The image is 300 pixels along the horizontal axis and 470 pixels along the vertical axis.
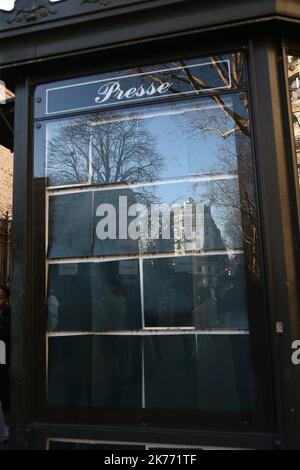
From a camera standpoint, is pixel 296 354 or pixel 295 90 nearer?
pixel 296 354

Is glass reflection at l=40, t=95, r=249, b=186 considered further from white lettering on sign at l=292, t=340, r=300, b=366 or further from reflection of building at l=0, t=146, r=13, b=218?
reflection of building at l=0, t=146, r=13, b=218

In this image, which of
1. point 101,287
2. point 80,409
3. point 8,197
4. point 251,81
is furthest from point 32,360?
point 8,197

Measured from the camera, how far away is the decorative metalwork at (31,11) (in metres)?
3.62

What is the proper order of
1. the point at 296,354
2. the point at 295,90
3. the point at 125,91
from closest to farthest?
1. the point at 296,354
2. the point at 295,90
3. the point at 125,91

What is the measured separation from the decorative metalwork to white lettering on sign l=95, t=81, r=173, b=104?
767mm

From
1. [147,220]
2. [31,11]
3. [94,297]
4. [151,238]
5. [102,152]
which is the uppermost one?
[31,11]

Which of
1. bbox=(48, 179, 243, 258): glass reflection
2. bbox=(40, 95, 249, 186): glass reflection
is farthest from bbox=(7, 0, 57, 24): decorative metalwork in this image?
bbox=(48, 179, 243, 258): glass reflection

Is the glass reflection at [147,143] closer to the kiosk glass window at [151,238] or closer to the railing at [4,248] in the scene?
the kiosk glass window at [151,238]

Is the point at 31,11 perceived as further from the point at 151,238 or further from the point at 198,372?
the point at 198,372

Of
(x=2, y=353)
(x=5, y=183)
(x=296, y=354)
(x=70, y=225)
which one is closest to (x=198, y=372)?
(x=296, y=354)

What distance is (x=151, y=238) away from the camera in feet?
11.2

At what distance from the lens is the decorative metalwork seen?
3625mm

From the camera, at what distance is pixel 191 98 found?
11.3ft

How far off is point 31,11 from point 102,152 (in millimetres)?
1370
